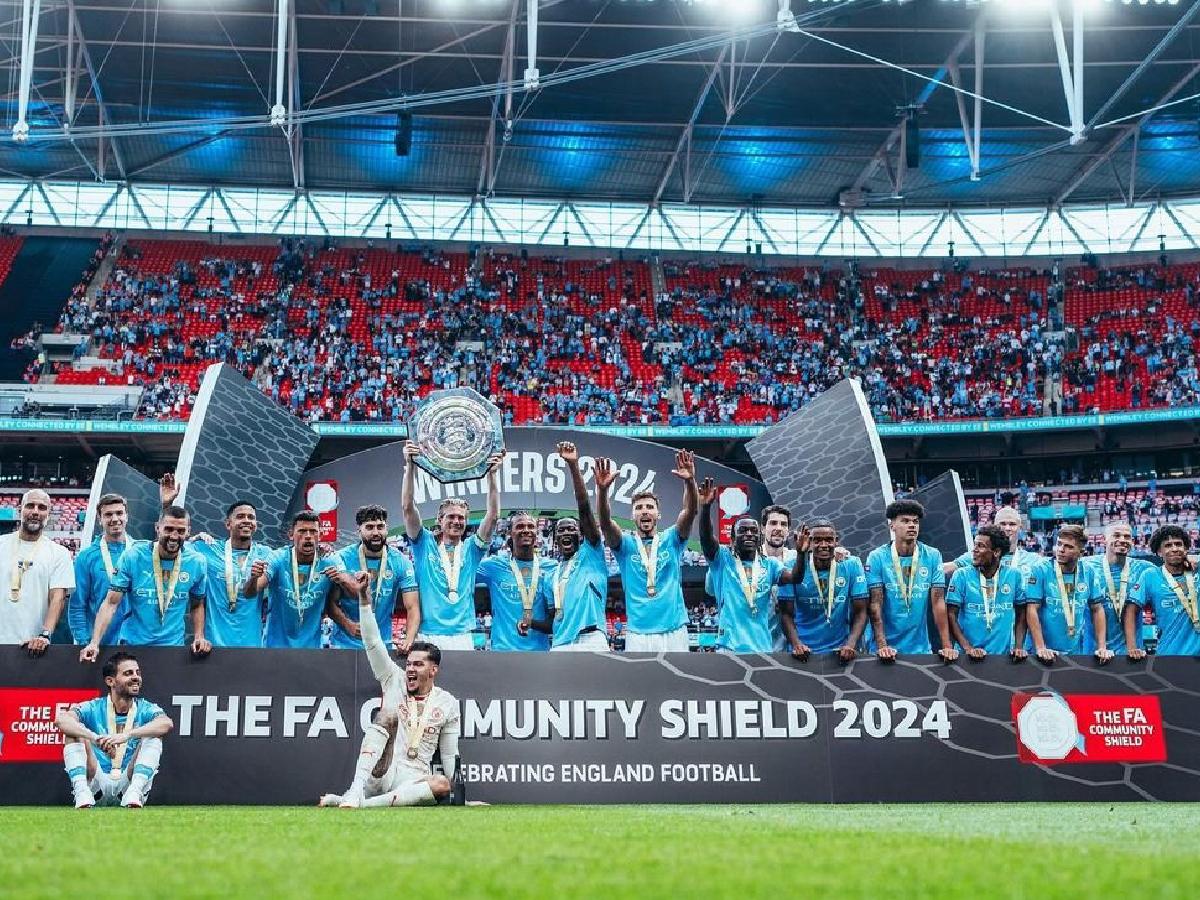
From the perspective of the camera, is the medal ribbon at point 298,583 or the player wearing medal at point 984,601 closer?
the medal ribbon at point 298,583

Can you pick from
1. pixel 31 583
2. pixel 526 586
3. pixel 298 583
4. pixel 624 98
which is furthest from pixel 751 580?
pixel 624 98

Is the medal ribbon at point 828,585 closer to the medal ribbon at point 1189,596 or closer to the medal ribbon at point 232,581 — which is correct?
the medal ribbon at point 1189,596

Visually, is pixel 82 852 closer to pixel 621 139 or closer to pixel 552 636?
pixel 552 636

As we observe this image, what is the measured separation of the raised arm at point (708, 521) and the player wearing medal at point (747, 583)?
2 centimetres

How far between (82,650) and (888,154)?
40106 mm

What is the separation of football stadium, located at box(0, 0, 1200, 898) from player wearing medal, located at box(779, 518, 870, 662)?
40mm

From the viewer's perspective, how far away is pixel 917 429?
39.6m

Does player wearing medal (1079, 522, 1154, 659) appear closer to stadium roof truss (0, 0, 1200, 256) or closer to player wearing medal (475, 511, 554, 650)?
player wearing medal (475, 511, 554, 650)

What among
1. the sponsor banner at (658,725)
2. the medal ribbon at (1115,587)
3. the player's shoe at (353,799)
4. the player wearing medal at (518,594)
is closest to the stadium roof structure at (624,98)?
the medal ribbon at (1115,587)

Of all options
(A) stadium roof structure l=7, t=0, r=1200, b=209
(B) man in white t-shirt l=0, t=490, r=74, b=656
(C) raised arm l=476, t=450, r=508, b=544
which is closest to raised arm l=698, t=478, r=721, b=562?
(C) raised arm l=476, t=450, r=508, b=544

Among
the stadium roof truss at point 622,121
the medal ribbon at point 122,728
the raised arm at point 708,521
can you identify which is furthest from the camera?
the stadium roof truss at point 622,121

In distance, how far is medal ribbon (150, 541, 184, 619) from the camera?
10.1 metres

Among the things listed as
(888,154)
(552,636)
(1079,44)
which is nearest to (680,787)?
(552,636)

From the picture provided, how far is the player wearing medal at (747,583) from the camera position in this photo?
1083 centimetres
